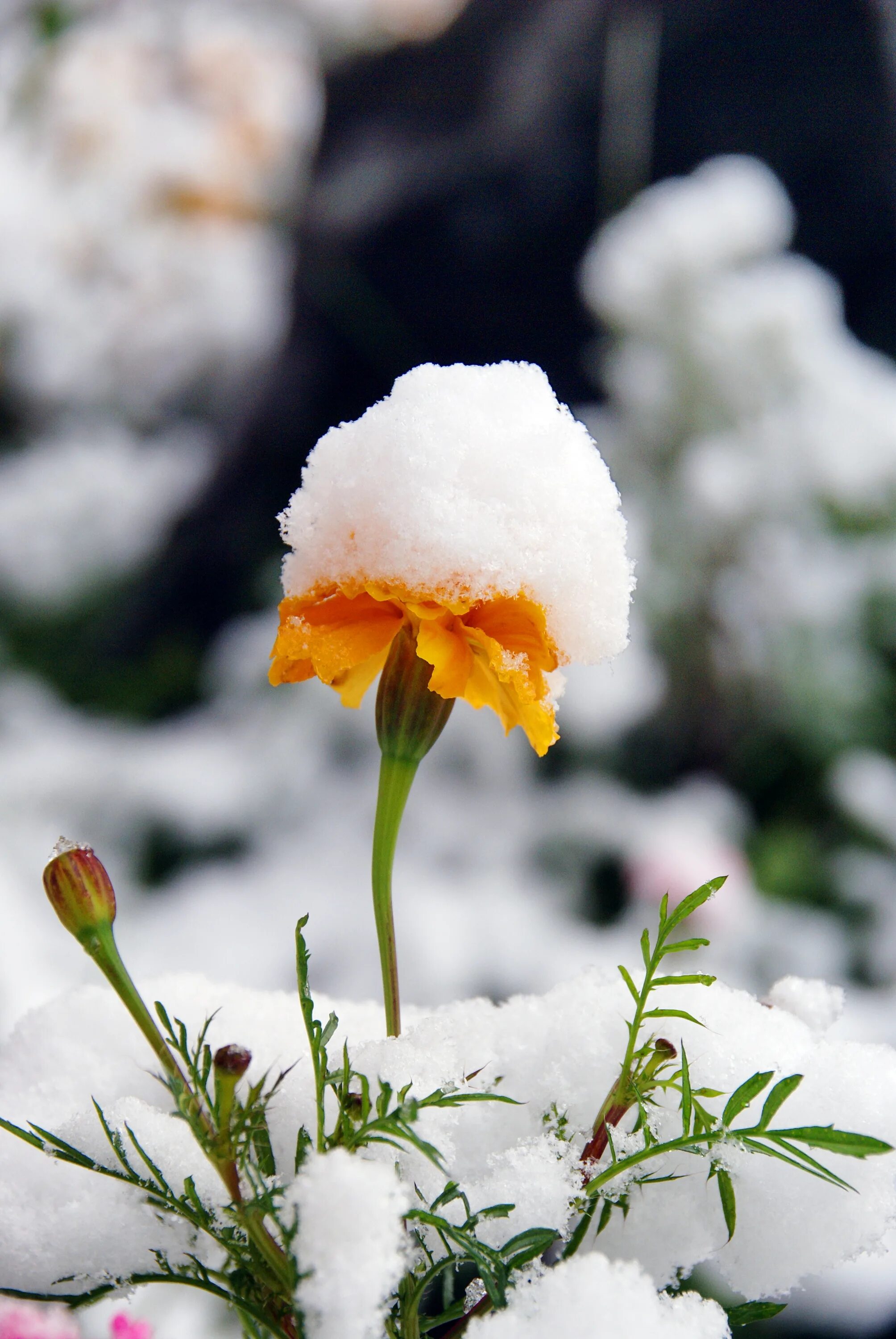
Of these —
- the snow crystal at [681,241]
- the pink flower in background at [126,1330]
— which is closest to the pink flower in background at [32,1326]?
the pink flower in background at [126,1330]

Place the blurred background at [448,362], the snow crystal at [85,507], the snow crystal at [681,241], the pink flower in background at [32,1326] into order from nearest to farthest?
the pink flower in background at [32,1326]
the blurred background at [448,362]
the snow crystal at [681,241]
the snow crystal at [85,507]

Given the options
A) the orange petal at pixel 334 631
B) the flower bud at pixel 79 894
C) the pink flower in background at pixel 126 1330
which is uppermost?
the orange petal at pixel 334 631

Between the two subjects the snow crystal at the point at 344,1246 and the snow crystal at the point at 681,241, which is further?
the snow crystal at the point at 681,241

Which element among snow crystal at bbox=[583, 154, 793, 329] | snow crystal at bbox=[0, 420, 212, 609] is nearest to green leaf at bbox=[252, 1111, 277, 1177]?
snow crystal at bbox=[583, 154, 793, 329]

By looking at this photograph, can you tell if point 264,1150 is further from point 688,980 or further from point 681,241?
point 681,241

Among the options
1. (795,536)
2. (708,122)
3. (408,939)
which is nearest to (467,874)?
→ (408,939)

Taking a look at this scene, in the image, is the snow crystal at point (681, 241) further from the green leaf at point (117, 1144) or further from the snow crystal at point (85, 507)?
the green leaf at point (117, 1144)

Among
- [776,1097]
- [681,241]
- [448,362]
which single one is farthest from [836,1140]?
[448,362]
